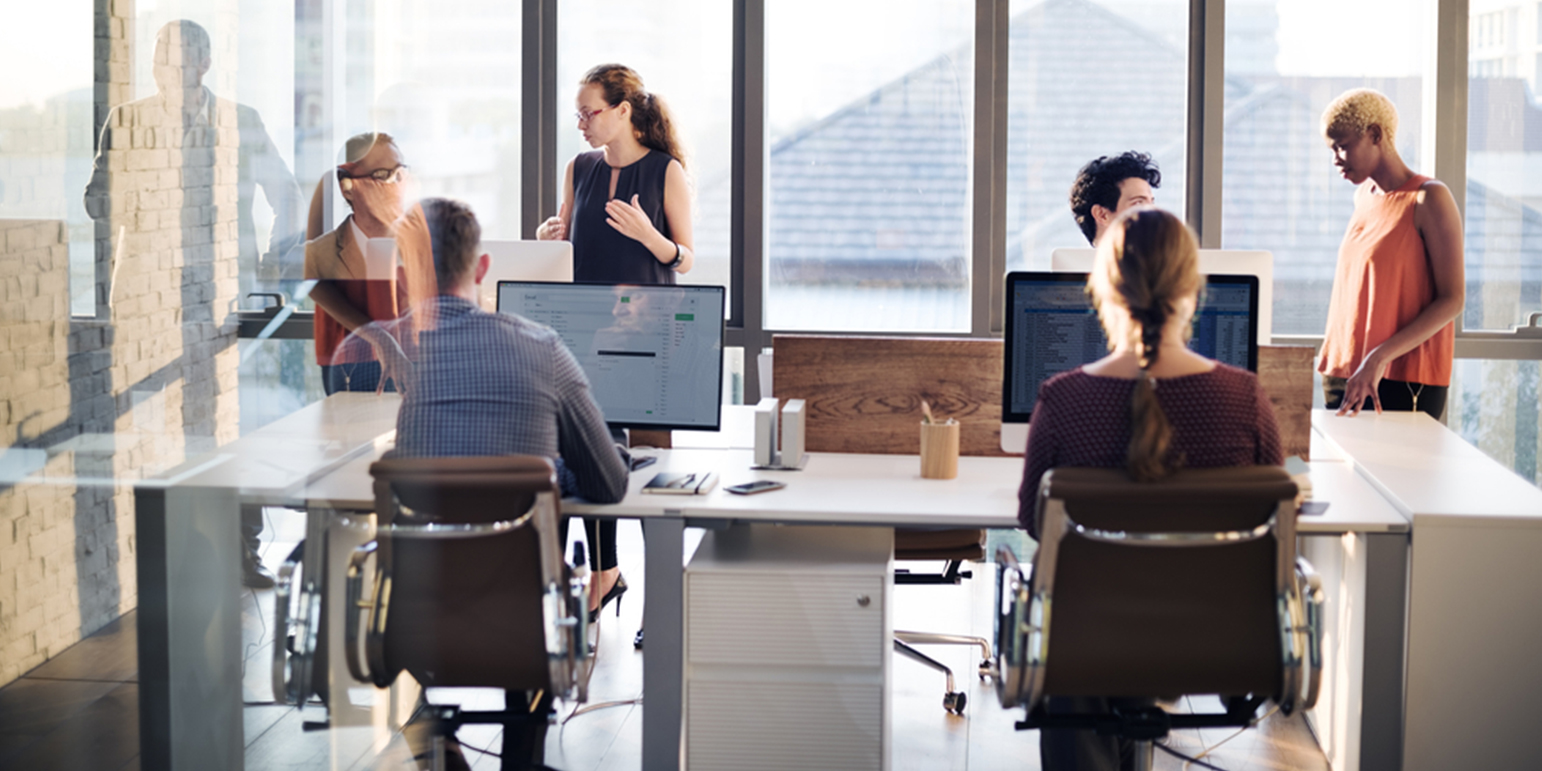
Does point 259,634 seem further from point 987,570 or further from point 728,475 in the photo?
point 987,570

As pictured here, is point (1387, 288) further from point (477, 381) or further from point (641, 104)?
point (477, 381)

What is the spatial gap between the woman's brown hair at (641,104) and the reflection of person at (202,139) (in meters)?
2.30

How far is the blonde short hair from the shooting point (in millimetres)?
3688

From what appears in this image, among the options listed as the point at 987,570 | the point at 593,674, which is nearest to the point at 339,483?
the point at 593,674

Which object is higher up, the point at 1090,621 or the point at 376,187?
the point at 376,187

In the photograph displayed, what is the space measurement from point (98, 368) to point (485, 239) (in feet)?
3.08

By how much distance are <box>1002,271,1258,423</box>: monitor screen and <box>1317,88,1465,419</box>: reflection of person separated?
886 millimetres

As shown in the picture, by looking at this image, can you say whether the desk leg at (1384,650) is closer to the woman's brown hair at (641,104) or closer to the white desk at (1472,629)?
the white desk at (1472,629)

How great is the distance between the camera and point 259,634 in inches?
79.0

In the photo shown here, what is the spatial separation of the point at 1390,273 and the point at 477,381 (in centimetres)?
258

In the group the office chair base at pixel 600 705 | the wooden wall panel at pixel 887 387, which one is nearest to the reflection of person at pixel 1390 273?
the wooden wall panel at pixel 887 387

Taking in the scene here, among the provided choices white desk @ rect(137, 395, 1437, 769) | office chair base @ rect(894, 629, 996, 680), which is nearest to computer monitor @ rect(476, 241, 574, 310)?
white desk @ rect(137, 395, 1437, 769)

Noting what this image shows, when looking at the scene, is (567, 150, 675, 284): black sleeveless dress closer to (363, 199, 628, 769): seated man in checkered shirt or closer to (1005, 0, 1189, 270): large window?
(363, 199, 628, 769): seated man in checkered shirt

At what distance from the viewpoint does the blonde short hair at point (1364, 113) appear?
3.69 m
